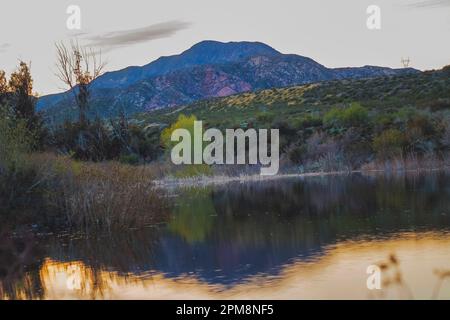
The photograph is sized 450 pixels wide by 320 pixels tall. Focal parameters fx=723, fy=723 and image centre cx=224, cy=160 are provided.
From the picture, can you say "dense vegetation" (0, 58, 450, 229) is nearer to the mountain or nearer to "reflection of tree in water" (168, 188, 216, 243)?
"reflection of tree in water" (168, 188, 216, 243)

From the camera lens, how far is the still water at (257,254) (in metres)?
11.9

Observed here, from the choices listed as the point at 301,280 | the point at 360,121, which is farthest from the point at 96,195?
the point at 360,121

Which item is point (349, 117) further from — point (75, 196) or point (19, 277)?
point (19, 277)

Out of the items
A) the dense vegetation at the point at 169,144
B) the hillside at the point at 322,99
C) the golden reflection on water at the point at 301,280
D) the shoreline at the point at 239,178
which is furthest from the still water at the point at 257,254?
the hillside at the point at 322,99

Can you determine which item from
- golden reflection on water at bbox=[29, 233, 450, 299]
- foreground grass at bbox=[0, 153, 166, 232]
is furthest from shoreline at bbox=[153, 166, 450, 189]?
golden reflection on water at bbox=[29, 233, 450, 299]

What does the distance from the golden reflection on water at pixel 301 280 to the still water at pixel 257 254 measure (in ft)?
0.06

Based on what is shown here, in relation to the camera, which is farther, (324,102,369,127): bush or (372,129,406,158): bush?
(324,102,369,127): bush

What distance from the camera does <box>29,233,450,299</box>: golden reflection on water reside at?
1143 centimetres

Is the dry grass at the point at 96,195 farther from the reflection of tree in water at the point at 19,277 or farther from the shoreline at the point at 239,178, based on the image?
the shoreline at the point at 239,178

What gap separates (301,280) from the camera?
12359 millimetres

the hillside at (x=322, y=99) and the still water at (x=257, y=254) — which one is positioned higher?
the hillside at (x=322, y=99)

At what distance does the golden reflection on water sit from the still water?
0.7 inches

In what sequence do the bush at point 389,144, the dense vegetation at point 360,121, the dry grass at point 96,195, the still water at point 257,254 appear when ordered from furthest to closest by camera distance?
the dense vegetation at point 360,121
the bush at point 389,144
the dry grass at point 96,195
the still water at point 257,254

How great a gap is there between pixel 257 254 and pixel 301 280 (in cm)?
305
